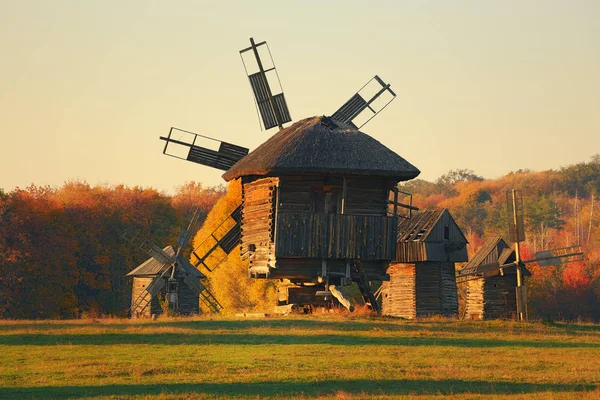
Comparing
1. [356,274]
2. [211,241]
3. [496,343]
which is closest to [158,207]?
[211,241]

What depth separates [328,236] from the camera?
36.6 m

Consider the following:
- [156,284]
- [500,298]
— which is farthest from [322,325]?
[500,298]

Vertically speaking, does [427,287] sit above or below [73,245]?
below

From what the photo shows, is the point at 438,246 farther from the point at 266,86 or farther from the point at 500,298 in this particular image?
the point at 266,86

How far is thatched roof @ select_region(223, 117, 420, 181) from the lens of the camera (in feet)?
117

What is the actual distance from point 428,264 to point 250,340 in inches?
908

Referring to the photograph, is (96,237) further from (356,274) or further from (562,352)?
(562,352)

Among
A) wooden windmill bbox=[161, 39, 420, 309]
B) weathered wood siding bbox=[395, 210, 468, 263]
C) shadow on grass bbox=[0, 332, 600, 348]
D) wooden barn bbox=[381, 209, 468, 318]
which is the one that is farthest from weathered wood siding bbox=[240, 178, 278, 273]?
weathered wood siding bbox=[395, 210, 468, 263]

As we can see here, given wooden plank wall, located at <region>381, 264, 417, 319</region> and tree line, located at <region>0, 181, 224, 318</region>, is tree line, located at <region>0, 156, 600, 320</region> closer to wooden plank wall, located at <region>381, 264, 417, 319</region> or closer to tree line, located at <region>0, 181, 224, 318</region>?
tree line, located at <region>0, 181, 224, 318</region>

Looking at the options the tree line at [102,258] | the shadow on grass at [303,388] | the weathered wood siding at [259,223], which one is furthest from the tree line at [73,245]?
the shadow on grass at [303,388]

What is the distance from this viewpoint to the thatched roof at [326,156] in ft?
117

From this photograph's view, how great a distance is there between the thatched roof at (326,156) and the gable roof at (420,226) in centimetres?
1317

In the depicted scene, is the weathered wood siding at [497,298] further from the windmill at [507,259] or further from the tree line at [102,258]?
the tree line at [102,258]

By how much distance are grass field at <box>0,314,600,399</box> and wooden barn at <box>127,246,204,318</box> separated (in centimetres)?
1702
